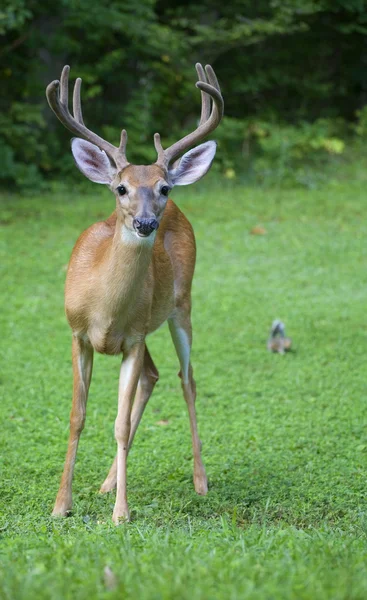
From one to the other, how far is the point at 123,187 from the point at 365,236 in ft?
26.5

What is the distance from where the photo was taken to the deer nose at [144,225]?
4660 millimetres

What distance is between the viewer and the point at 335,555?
11.4 ft

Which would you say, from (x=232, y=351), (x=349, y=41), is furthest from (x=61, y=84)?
(x=349, y=41)

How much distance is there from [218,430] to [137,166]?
2.14 metres

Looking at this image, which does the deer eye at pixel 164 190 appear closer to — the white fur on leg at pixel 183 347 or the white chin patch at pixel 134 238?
the white chin patch at pixel 134 238

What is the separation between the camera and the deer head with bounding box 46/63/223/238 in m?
4.79

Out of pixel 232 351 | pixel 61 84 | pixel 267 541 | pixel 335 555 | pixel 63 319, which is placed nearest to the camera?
pixel 335 555

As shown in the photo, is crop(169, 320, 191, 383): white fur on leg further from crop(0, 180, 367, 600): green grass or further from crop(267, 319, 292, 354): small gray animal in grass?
crop(267, 319, 292, 354): small gray animal in grass

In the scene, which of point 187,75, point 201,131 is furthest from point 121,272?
point 187,75

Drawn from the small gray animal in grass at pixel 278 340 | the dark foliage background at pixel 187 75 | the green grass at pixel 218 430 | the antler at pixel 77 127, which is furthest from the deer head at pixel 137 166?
the dark foliage background at pixel 187 75

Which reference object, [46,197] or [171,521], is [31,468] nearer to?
[171,521]

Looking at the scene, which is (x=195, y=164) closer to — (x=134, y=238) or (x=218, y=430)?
(x=134, y=238)

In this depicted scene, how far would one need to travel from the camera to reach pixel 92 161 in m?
5.16

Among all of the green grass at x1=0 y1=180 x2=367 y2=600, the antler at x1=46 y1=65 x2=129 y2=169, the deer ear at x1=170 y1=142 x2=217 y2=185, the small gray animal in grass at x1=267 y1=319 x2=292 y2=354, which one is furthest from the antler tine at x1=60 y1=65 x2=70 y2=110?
the small gray animal in grass at x1=267 y1=319 x2=292 y2=354
